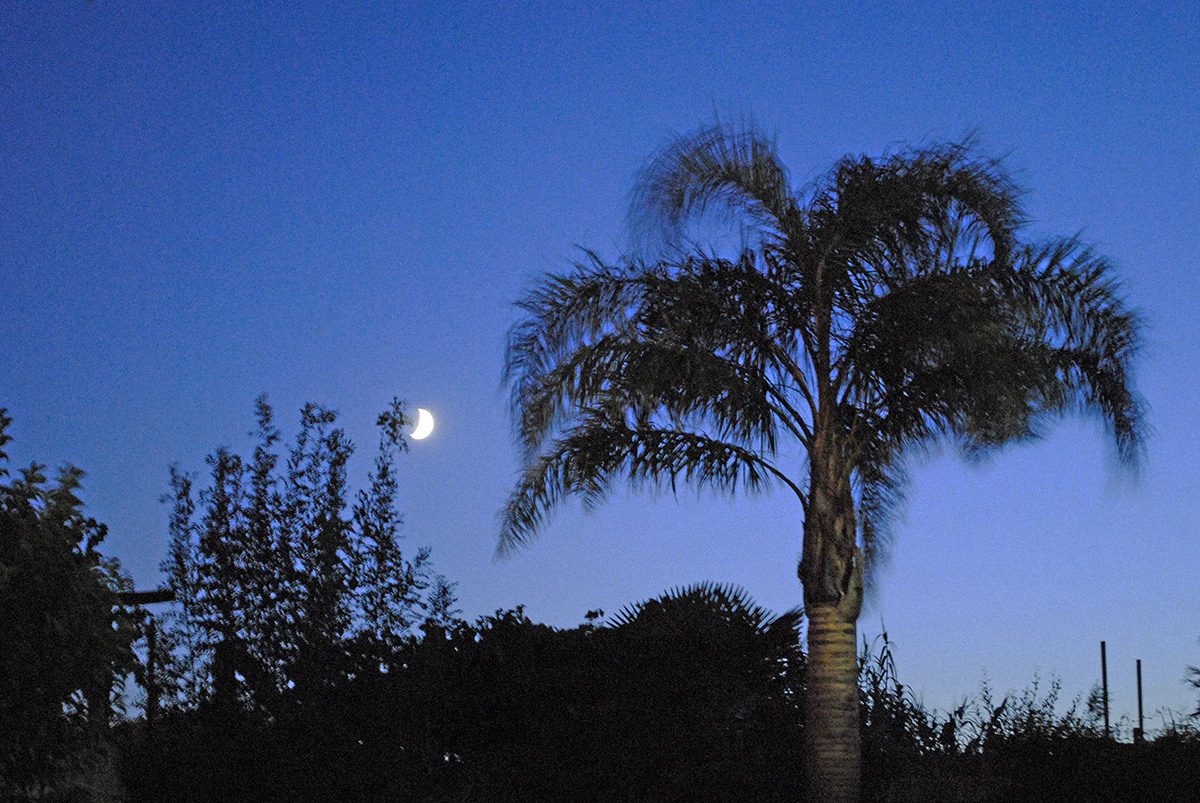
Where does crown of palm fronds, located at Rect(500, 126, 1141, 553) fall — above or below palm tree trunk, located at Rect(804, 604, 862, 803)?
above

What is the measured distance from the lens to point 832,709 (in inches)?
477

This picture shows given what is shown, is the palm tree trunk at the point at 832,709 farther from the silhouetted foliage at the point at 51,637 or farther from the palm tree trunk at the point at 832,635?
the silhouetted foliage at the point at 51,637

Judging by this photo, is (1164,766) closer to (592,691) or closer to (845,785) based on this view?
(845,785)

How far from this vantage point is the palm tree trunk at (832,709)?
11953 millimetres

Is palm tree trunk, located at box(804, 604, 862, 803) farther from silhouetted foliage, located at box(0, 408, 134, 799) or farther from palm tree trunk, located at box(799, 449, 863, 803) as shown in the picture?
silhouetted foliage, located at box(0, 408, 134, 799)

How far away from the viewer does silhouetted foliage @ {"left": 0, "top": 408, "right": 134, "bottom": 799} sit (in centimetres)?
920

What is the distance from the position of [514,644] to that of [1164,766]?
7.02 metres

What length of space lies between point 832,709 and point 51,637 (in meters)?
Answer: 6.78

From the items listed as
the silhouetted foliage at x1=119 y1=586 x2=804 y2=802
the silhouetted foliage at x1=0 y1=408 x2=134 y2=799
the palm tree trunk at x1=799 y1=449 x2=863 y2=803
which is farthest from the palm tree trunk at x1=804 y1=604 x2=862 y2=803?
the silhouetted foliage at x1=0 y1=408 x2=134 y2=799

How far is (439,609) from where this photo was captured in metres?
10.1

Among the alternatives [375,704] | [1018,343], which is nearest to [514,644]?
[375,704]

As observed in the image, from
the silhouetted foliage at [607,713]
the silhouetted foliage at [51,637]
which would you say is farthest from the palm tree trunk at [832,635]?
the silhouetted foliage at [51,637]

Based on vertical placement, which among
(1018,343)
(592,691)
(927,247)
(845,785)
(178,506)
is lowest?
(845,785)

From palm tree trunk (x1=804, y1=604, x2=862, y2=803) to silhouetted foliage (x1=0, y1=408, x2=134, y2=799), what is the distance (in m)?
6.09
